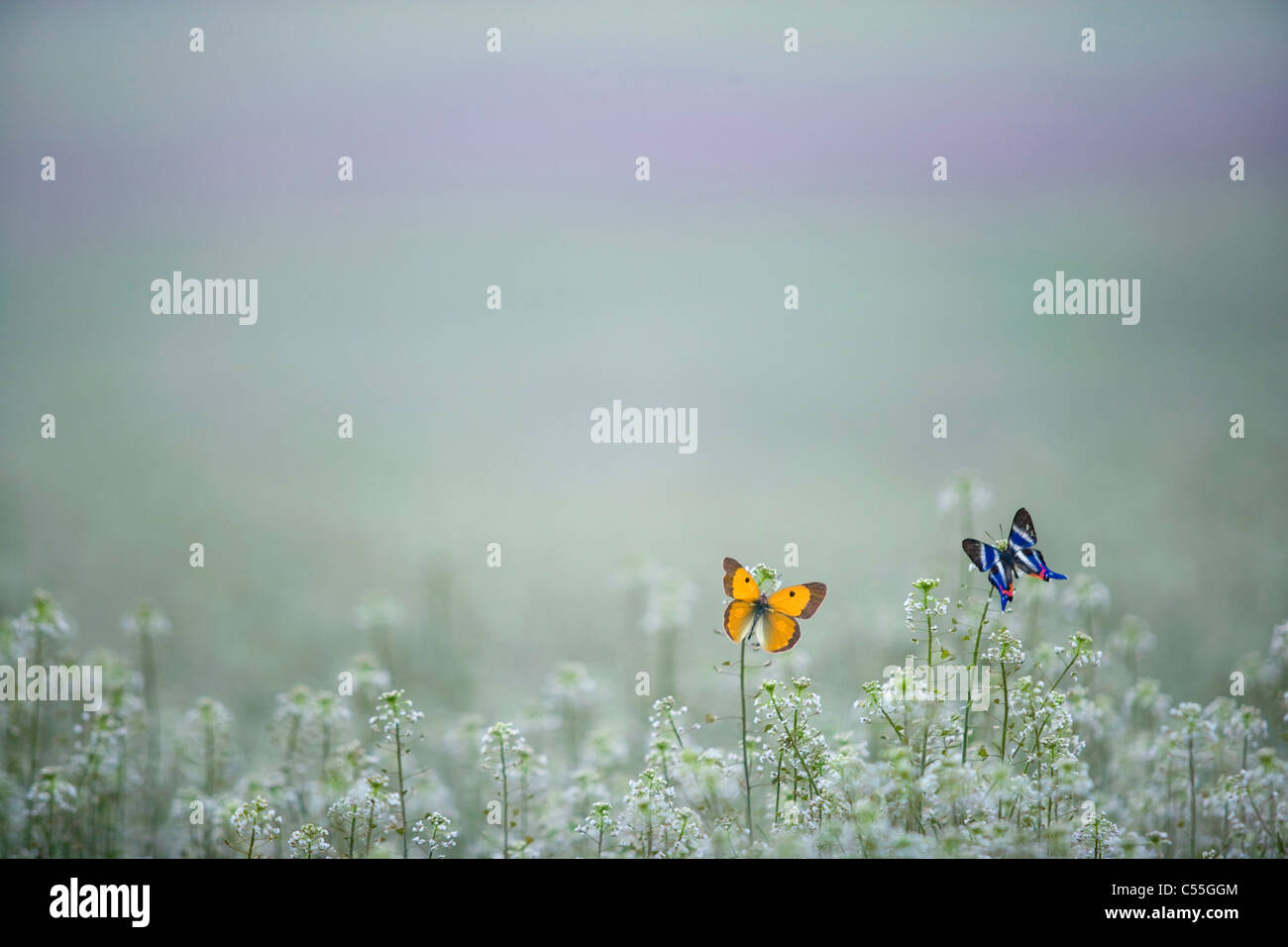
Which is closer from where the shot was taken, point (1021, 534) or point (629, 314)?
point (1021, 534)

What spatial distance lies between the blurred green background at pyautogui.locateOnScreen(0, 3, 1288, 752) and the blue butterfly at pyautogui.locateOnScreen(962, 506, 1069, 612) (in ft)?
1.80

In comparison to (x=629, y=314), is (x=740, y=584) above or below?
below

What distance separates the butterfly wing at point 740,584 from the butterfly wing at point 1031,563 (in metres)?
0.64

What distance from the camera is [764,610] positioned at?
6.78 feet

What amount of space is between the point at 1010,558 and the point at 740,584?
66 centimetres

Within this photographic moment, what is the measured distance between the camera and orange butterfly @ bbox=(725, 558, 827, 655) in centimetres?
206

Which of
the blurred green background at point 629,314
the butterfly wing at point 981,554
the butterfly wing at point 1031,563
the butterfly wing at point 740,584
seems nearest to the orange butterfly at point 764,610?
the butterfly wing at point 740,584

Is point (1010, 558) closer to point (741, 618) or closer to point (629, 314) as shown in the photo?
point (741, 618)

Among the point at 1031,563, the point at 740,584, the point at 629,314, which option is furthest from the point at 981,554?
the point at 629,314

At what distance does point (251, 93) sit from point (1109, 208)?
107 inches

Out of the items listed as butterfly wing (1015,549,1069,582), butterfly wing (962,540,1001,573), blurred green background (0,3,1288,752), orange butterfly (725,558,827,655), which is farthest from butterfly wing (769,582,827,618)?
blurred green background (0,3,1288,752)

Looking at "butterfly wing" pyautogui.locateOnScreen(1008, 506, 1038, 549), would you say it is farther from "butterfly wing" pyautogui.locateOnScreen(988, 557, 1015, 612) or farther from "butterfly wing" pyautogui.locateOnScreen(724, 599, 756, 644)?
"butterfly wing" pyautogui.locateOnScreen(724, 599, 756, 644)
